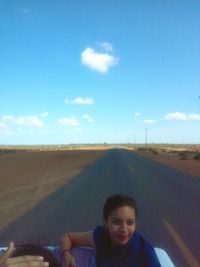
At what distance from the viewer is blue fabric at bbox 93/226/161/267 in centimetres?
308

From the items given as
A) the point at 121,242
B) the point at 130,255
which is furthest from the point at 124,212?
the point at 130,255

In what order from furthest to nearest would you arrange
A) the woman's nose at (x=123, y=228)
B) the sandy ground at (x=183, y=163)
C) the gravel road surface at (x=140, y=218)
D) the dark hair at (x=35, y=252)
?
the sandy ground at (x=183, y=163) → the gravel road surface at (x=140, y=218) → the woman's nose at (x=123, y=228) → the dark hair at (x=35, y=252)

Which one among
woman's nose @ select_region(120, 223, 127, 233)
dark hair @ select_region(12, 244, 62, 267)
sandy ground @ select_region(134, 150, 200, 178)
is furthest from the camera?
sandy ground @ select_region(134, 150, 200, 178)

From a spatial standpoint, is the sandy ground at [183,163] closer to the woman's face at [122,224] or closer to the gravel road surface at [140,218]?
the gravel road surface at [140,218]

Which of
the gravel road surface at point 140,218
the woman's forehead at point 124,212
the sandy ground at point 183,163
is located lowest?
the gravel road surface at point 140,218

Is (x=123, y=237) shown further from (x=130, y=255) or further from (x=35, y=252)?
(x=35, y=252)

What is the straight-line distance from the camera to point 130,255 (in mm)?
3105

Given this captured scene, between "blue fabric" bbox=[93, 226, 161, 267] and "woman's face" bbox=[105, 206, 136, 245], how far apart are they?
8cm

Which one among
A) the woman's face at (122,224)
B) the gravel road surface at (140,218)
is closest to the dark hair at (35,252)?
the woman's face at (122,224)

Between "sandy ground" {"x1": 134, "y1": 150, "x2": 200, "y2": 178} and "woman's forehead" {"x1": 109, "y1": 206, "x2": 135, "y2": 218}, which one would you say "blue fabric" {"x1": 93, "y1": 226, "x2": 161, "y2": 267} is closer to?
"woman's forehead" {"x1": 109, "y1": 206, "x2": 135, "y2": 218}

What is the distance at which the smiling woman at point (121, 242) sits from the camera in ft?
9.96

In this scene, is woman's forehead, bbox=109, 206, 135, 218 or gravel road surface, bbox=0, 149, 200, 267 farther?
gravel road surface, bbox=0, 149, 200, 267

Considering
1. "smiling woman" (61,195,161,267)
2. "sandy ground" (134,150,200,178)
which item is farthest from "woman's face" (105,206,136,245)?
"sandy ground" (134,150,200,178)

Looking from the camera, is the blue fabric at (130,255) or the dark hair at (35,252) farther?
the blue fabric at (130,255)
